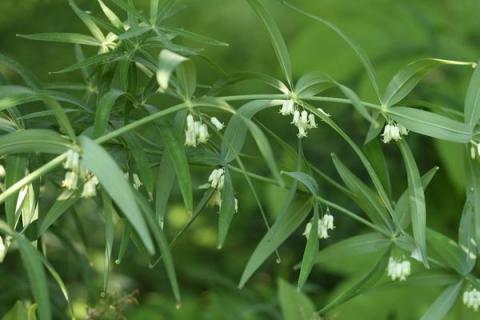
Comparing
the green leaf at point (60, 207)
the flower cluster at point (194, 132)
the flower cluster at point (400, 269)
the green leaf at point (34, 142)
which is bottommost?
the green leaf at point (60, 207)

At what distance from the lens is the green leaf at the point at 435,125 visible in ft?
3.08

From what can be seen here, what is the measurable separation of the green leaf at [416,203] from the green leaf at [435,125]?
4cm

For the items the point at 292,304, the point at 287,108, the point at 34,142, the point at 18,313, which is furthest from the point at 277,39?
the point at 292,304

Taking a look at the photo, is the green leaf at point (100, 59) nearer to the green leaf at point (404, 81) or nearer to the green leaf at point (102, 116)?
the green leaf at point (102, 116)

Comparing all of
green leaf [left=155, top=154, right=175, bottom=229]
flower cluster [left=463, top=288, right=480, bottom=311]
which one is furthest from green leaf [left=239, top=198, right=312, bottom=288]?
flower cluster [left=463, top=288, right=480, bottom=311]

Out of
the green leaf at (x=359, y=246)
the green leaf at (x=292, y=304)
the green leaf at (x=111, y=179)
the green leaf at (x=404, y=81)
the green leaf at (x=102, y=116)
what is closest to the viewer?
the green leaf at (x=111, y=179)

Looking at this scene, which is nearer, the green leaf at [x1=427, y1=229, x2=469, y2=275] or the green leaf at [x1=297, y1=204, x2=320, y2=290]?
Answer: the green leaf at [x1=297, y1=204, x2=320, y2=290]

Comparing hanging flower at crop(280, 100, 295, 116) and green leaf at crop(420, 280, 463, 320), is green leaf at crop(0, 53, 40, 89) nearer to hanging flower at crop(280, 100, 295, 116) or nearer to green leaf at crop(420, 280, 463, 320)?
hanging flower at crop(280, 100, 295, 116)

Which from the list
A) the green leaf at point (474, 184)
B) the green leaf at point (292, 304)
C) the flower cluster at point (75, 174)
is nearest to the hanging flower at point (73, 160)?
the flower cluster at point (75, 174)

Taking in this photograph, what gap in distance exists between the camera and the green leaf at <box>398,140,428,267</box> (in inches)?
37.1

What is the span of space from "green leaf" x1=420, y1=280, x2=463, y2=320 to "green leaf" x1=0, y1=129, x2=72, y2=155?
47cm

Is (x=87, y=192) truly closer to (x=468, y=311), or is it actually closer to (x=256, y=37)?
(x=468, y=311)

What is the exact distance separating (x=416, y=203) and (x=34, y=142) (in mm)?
405

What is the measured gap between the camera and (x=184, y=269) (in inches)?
93.7
